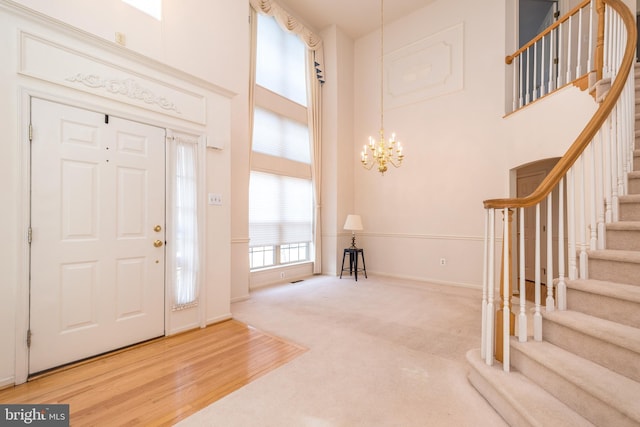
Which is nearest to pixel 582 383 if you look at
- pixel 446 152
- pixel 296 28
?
pixel 446 152

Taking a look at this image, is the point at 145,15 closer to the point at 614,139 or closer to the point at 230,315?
the point at 230,315

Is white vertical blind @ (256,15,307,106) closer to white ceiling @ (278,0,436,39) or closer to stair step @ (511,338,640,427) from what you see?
white ceiling @ (278,0,436,39)

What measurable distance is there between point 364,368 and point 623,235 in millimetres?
2194

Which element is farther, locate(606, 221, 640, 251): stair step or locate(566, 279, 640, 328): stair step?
locate(606, 221, 640, 251): stair step

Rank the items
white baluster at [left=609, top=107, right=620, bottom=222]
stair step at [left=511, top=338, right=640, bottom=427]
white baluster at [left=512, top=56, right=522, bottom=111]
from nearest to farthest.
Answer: stair step at [left=511, top=338, right=640, bottom=427]
white baluster at [left=609, top=107, right=620, bottom=222]
white baluster at [left=512, top=56, right=522, bottom=111]

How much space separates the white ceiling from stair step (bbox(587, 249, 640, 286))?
5711mm

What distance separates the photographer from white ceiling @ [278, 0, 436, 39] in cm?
560

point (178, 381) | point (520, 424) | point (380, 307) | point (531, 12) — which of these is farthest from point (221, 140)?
point (531, 12)

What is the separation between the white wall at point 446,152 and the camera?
15.7 feet

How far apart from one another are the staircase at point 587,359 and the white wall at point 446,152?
8.10 feet

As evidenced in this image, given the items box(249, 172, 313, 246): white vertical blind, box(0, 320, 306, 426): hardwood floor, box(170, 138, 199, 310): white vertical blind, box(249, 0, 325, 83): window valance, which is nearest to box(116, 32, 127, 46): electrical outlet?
box(170, 138, 199, 310): white vertical blind

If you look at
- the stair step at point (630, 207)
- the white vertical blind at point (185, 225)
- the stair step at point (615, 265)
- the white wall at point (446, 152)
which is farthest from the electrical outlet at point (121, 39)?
the white wall at point (446, 152)

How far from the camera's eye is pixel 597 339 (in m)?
1.63

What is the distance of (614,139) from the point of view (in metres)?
2.35
